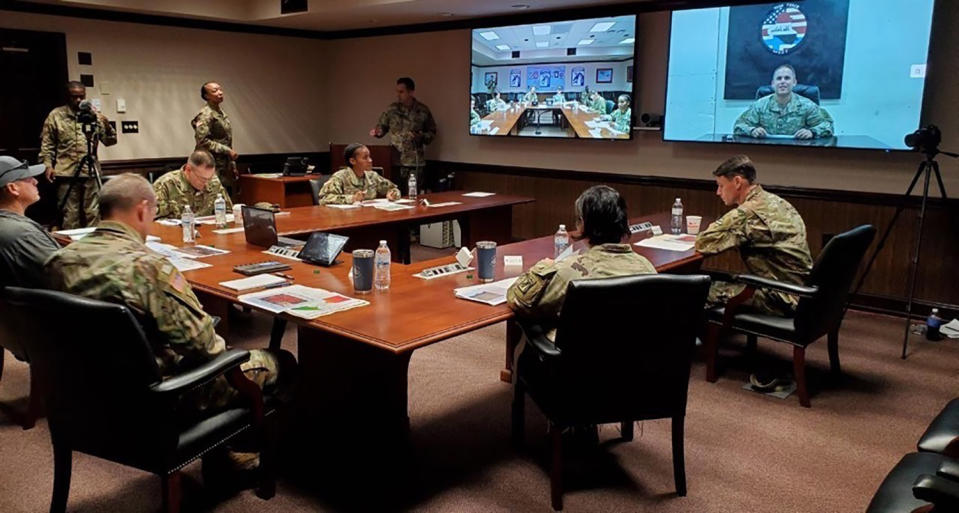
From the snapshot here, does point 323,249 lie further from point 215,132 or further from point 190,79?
point 190,79

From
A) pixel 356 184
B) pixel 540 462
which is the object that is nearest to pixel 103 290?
pixel 540 462

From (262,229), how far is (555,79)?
384 cm

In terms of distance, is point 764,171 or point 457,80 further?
point 457,80

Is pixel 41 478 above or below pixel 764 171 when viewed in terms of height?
below

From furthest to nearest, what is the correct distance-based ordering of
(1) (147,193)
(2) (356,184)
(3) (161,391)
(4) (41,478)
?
(2) (356,184), (4) (41,478), (1) (147,193), (3) (161,391)

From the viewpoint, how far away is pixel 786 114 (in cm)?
530

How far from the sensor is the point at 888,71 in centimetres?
485

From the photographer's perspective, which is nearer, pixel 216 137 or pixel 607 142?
pixel 607 142

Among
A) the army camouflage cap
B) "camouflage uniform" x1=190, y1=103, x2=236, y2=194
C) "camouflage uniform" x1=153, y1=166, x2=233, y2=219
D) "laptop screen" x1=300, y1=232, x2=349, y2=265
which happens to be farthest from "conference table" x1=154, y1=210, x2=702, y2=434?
"camouflage uniform" x1=190, y1=103, x2=236, y2=194

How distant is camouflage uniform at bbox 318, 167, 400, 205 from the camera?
209 inches

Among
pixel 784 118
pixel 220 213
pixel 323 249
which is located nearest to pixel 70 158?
pixel 220 213

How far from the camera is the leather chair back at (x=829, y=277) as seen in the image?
3.25 m

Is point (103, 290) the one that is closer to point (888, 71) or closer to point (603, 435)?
point (603, 435)

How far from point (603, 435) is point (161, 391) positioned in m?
1.83
